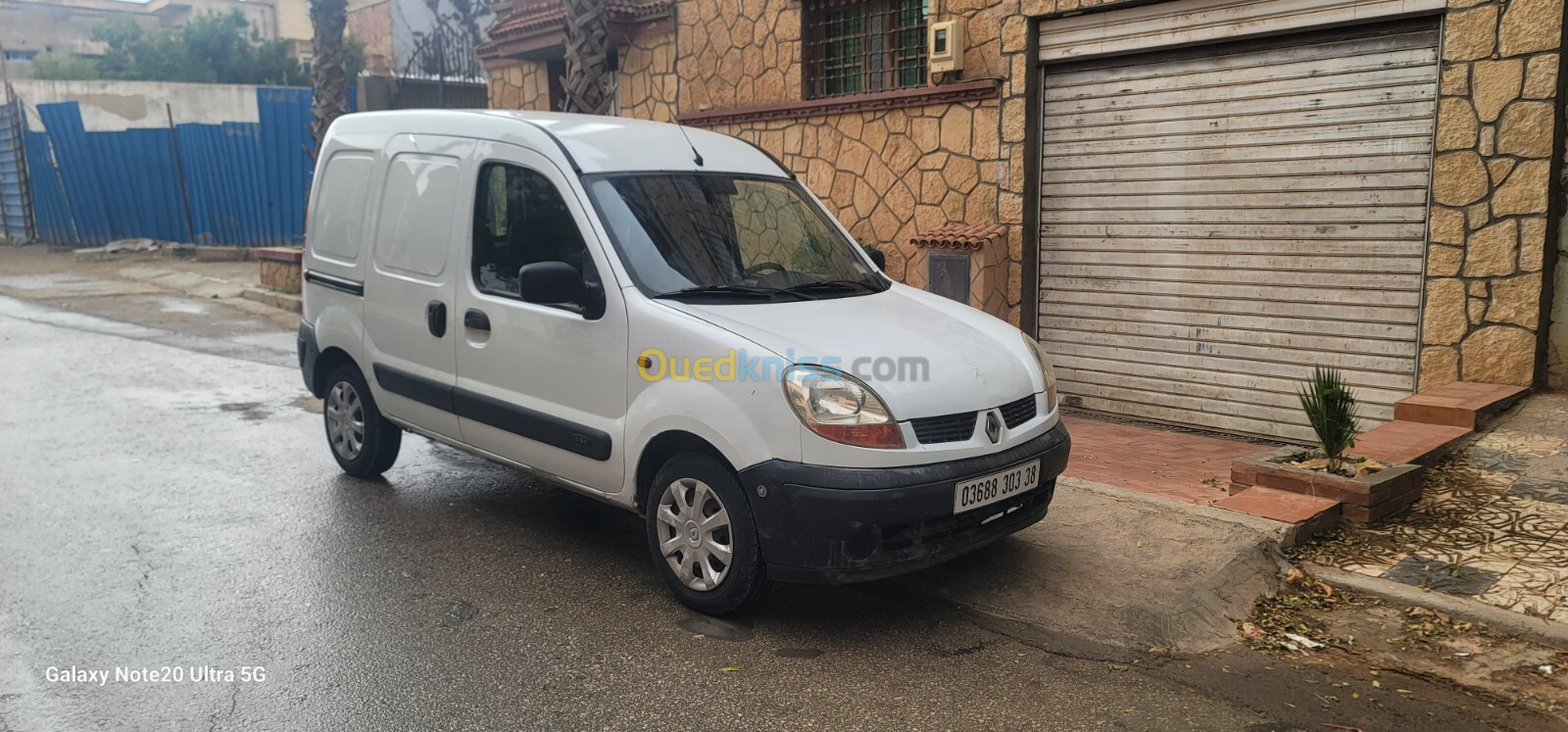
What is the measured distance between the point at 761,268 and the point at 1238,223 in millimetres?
4256

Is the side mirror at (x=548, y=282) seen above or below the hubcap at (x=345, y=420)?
above

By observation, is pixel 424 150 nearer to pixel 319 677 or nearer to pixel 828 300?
pixel 828 300

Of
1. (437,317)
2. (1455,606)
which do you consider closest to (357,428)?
(437,317)

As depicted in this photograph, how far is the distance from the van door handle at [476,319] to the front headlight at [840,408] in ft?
6.19

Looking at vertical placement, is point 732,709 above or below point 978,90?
below

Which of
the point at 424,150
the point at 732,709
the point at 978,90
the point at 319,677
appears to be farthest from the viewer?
the point at 978,90

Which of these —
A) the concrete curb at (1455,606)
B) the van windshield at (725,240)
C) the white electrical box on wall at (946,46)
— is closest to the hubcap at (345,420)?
the van windshield at (725,240)

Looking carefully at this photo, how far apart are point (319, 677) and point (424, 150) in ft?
9.79

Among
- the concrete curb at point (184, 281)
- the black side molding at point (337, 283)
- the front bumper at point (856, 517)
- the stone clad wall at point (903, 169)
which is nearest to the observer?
the front bumper at point (856, 517)

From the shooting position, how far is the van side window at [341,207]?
6445 millimetres

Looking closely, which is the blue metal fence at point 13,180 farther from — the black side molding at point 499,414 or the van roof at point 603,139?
the black side molding at point 499,414

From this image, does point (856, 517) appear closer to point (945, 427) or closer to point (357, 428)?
point (945, 427)

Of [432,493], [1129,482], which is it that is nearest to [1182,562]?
[1129,482]

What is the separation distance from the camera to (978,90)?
912 centimetres
